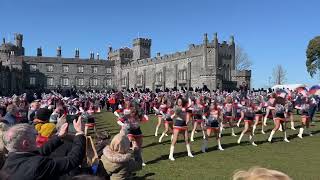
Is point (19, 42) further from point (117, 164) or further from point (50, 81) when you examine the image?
point (117, 164)

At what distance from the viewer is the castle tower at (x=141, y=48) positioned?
92125mm

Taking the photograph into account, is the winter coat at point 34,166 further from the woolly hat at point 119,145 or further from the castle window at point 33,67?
the castle window at point 33,67

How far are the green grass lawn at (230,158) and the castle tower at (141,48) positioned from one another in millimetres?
75285

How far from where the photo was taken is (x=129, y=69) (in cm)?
8500

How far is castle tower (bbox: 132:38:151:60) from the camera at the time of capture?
302 feet

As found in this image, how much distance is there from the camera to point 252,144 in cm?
1571

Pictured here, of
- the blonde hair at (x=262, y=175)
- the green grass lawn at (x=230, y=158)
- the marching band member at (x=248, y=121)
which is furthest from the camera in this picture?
the marching band member at (x=248, y=121)

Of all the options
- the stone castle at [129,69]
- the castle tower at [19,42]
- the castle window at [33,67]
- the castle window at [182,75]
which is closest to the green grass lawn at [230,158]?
the stone castle at [129,69]

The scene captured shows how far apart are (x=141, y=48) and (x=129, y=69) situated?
30.7ft

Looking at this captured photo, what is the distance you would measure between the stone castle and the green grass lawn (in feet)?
132

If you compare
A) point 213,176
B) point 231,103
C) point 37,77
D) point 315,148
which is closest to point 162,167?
point 213,176

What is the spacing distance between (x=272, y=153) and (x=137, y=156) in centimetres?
841

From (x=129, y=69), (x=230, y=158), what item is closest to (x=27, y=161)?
(x=230, y=158)

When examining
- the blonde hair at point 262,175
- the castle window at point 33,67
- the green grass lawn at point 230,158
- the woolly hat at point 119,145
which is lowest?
the green grass lawn at point 230,158
